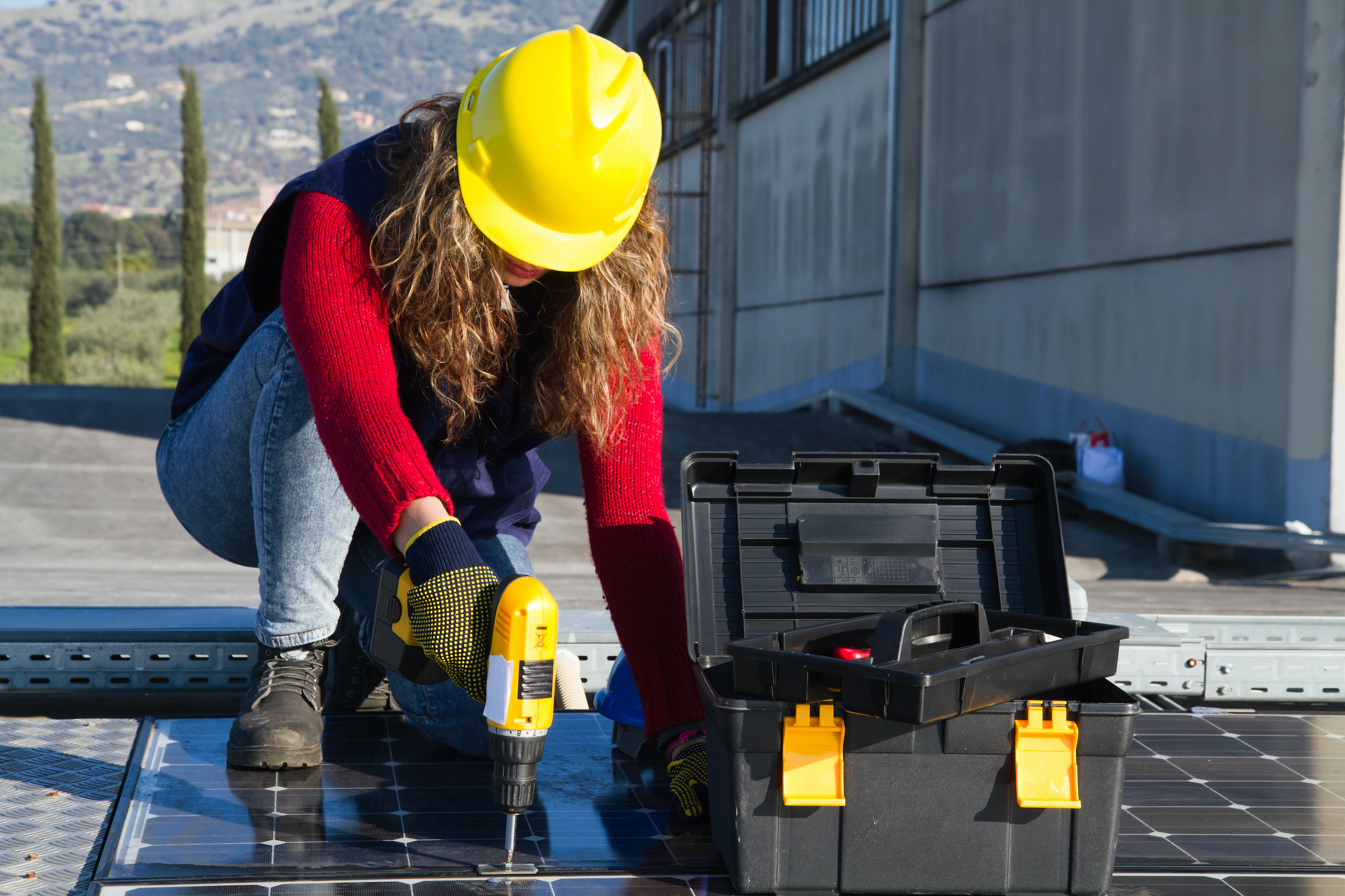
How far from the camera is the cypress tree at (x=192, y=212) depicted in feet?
84.1

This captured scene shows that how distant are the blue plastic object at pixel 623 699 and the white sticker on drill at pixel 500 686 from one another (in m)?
0.71

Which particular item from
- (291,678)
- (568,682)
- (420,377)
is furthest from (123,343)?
(420,377)

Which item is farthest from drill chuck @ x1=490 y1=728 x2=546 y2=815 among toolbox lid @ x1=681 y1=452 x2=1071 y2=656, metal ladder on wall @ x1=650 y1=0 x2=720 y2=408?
metal ladder on wall @ x1=650 y1=0 x2=720 y2=408

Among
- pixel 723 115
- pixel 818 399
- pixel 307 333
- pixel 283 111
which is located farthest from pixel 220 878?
pixel 283 111

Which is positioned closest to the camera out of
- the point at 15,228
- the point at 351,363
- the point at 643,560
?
the point at 351,363

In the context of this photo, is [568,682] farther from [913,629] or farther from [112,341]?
[112,341]

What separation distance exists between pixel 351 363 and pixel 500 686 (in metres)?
0.52

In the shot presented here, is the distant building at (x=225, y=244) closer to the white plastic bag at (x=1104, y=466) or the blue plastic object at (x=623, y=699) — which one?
the white plastic bag at (x=1104, y=466)

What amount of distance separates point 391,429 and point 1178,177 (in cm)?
681

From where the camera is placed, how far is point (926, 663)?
1444 millimetres

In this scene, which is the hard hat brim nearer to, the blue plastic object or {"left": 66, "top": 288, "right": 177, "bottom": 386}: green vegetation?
the blue plastic object

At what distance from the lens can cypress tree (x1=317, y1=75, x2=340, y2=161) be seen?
89.0 feet

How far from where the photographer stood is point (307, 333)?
1.63 m

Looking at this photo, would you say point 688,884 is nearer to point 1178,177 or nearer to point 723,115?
point 1178,177
